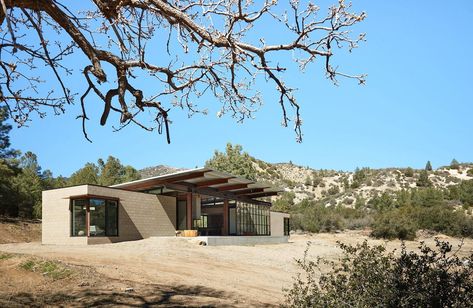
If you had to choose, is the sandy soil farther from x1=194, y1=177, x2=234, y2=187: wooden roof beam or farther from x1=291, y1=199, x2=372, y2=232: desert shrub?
x1=291, y1=199, x2=372, y2=232: desert shrub

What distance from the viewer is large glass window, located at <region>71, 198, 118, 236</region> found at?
26828 millimetres

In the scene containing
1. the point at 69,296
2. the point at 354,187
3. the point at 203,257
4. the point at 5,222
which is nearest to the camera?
the point at 69,296

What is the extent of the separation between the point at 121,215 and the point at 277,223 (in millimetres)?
21955

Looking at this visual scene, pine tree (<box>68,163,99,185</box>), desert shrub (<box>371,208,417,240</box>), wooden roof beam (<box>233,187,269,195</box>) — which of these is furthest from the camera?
pine tree (<box>68,163,99,185</box>)

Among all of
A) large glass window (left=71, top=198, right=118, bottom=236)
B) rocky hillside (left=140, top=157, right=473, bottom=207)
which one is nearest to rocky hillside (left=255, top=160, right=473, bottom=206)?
rocky hillside (left=140, top=157, right=473, bottom=207)

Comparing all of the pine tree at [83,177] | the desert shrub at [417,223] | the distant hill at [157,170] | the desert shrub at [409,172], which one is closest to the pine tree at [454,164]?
the desert shrub at [409,172]

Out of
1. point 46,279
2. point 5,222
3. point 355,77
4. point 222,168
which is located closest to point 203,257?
point 46,279

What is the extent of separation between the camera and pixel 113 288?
9773 mm

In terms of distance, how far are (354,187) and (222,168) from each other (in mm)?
28442

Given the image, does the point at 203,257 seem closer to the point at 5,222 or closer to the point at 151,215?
the point at 151,215

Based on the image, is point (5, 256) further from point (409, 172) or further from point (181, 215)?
point (409, 172)

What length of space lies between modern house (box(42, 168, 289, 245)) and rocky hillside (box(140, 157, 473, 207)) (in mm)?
28213

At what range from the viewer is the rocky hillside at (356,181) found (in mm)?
74688

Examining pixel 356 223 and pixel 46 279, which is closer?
pixel 46 279
